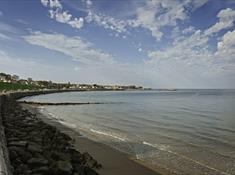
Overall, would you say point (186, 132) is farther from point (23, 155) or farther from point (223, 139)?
point (23, 155)

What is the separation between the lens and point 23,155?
31.6 ft

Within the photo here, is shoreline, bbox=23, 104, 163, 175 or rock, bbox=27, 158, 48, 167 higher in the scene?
rock, bbox=27, 158, 48, 167

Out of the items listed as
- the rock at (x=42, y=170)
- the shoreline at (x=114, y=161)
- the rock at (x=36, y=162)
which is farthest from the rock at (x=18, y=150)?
the shoreline at (x=114, y=161)

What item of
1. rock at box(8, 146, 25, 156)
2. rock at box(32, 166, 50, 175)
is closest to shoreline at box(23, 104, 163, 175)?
rock at box(32, 166, 50, 175)

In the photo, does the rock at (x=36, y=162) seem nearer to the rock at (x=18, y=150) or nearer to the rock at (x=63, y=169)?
the rock at (x=63, y=169)

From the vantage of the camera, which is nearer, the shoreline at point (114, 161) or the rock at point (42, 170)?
the rock at point (42, 170)

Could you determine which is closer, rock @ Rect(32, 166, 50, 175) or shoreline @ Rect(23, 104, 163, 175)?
rock @ Rect(32, 166, 50, 175)

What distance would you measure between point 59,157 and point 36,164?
165cm

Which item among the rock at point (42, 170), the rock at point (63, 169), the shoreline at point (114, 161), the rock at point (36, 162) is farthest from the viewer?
the shoreline at point (114, 161)

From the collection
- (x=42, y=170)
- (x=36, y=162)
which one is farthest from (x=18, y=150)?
(x=42, y=170)

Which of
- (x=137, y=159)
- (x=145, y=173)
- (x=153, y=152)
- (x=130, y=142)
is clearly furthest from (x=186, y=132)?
(x=145, y=173)

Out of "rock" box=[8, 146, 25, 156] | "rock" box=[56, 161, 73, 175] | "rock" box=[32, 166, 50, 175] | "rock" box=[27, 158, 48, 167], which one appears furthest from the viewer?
"rock" box=[8, 146, 25, 156]

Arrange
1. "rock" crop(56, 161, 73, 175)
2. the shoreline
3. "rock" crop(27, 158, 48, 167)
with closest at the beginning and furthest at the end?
"rock" crop(56, 161, 73, 175), "rock" crop(27, 158, 48, 167), the shoreline

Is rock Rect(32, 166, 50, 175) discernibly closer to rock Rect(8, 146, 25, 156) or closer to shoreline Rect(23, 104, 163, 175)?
rock Rect(8, 146, 25, 156)
